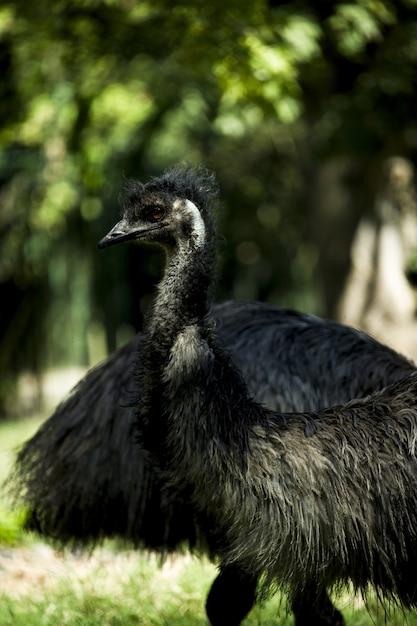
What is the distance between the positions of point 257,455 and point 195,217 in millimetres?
768

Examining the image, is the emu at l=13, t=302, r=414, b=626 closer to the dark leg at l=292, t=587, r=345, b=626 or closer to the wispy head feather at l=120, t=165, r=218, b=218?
the dark leg at l=292, t=587, r=345, b=626

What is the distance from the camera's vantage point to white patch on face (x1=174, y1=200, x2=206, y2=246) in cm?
392

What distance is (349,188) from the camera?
33.9 ft

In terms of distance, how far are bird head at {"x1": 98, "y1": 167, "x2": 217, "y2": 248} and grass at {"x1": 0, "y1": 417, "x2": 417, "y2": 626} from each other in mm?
1371

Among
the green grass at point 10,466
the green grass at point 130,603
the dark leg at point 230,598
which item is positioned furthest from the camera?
the green grass at point 10,466

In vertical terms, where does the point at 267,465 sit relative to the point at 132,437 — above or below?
above

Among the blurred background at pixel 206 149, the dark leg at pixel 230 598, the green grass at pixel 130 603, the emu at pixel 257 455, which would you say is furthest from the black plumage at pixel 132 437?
the blurred background at pixel 206 149

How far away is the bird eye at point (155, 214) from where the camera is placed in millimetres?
3979

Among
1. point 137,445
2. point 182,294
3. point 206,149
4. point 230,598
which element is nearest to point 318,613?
point 230,598

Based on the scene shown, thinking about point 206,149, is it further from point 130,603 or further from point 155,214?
point 155,214

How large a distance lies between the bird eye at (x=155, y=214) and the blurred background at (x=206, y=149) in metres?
1.48

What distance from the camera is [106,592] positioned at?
5473 millimetres

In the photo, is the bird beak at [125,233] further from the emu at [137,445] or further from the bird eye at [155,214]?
the emu at [137,445]

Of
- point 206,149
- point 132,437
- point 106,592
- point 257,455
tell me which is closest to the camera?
point 257,455
